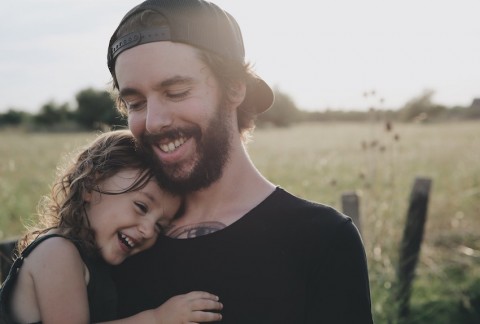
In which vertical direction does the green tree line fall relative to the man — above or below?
above

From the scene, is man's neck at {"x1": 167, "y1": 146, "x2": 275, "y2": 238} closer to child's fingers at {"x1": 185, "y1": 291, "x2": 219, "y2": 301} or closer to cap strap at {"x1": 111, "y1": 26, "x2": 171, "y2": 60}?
child's fingers at {"x1": 185, "y1": 291, "x2": 219, "y2": 301}

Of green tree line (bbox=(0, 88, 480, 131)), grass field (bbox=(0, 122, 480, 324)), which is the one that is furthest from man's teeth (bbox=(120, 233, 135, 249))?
green tree line (bbox=(0, 88, 480, 131))

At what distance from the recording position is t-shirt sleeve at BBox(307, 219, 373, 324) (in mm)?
1685

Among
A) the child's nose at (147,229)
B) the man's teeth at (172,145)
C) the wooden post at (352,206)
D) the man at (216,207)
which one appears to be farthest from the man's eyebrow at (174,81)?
the wooden post at (352,206)

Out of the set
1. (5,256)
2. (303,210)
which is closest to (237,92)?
(303,210)

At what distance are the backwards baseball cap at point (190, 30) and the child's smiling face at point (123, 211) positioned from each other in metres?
→ 0.56

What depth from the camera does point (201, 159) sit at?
2105mm

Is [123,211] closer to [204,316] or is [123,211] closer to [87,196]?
[87,196]

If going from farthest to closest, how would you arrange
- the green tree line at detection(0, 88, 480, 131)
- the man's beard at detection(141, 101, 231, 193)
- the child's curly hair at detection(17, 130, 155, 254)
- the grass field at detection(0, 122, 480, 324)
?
the green tree line at detection(0, 88, 480, 131), the grass field at detection(0, 122, 480, 324), the child's curly hair at detection(17, 130, 155, 254), the man's beard at detection(141, 101, 231, 193)

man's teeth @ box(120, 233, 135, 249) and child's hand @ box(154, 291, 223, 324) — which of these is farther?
man's teeth @ box(120, 233, 135, 249)

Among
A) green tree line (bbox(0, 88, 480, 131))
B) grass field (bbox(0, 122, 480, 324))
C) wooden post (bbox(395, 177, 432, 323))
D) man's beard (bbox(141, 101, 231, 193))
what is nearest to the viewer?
man's beard (bbox(141, 101, 231, 193))

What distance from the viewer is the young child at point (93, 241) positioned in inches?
74.9

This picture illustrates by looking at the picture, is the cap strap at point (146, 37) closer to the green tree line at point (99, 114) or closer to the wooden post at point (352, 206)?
the wooden post at point (352, 206)

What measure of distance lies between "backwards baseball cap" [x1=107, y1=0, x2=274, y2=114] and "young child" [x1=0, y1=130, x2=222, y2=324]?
50cm
